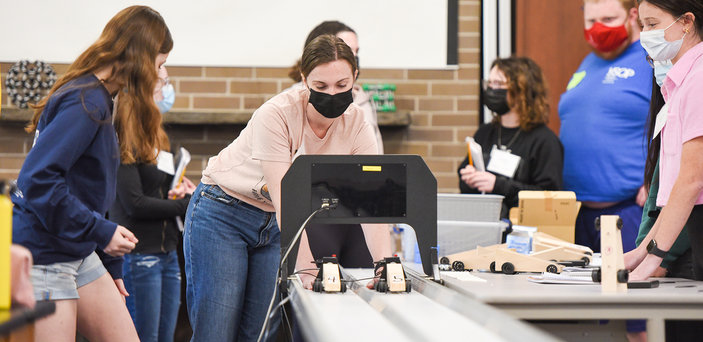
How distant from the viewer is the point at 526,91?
11.2ft

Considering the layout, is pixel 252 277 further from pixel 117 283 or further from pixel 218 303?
pixel 117 283

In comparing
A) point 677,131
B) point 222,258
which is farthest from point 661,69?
point 222,258

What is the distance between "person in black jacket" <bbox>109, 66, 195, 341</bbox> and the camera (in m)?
3.15

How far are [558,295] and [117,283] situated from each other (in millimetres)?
Answer: 1280

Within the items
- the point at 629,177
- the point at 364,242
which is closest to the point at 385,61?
the point at 629,177

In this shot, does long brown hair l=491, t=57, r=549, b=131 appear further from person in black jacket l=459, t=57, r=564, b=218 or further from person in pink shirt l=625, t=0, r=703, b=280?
person in pink shirt l=625, t=0, r=703, b=280

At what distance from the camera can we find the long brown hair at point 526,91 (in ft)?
11.2

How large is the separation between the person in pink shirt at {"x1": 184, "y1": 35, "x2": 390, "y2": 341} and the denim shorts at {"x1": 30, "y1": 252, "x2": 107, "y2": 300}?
442 millimetres

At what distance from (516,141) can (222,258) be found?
1.67 metres

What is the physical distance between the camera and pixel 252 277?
2467 millimetres

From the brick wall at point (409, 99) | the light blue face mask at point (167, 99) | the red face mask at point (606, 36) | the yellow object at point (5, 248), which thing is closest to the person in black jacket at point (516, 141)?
the red face mask at point (606, 36)

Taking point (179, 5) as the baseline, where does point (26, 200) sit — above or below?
below

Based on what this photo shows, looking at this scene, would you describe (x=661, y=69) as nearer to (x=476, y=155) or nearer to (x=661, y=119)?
(x=661, y=119)

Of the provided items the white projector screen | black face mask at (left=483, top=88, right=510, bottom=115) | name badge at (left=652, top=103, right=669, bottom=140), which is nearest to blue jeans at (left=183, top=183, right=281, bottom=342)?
name badge at (left=652, top=103, right=669, bottom=140)
